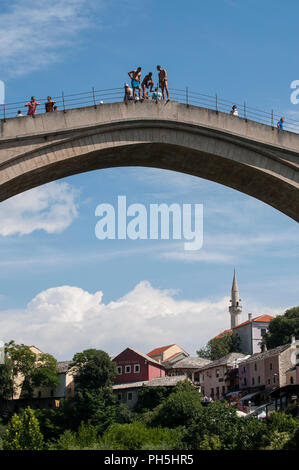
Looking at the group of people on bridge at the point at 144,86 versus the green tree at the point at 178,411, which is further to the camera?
the green tree at the point at 178,411

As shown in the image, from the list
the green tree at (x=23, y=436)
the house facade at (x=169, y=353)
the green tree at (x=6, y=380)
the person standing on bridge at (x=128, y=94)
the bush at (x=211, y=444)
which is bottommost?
the green tree at (x=23, y=436)

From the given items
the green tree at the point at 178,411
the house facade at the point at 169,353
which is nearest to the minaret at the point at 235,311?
the house facade at the point at 169,353

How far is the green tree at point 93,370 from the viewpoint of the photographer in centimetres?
7431

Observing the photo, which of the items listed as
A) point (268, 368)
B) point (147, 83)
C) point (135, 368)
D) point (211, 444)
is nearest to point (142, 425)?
point (211, 444)

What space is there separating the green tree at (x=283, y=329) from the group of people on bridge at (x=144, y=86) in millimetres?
61219

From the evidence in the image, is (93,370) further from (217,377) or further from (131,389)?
(217,377)

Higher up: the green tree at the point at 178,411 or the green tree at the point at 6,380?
the green tree at the point at 6,380

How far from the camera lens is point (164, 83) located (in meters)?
21.5

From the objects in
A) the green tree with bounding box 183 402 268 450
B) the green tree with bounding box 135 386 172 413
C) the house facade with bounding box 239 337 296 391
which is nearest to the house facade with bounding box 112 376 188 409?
the green tree with bounding box 135 386 172 413

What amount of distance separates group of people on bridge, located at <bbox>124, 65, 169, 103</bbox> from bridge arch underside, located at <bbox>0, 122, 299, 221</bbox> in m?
1.03

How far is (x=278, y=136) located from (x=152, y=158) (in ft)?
12.8

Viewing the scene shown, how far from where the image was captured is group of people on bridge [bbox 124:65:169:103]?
2081 centimetres

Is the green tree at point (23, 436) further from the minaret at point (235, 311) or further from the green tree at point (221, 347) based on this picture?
the minaret at point (235, 311)
